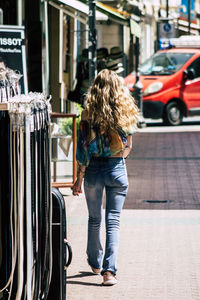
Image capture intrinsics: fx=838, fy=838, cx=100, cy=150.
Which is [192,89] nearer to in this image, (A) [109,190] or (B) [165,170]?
(B) [165,170]

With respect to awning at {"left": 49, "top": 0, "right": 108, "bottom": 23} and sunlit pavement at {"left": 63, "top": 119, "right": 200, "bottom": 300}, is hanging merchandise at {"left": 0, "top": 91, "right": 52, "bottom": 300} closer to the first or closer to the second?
sunlit pavement at {"left": 63, "top": 119, "right": 200, "bottom": 300}

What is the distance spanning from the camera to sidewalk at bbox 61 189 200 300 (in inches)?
244

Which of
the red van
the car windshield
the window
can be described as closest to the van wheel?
the red van

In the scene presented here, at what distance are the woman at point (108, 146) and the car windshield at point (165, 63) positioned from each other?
16789 mm

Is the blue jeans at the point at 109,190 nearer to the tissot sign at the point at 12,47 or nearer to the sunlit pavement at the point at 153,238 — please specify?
the sunlit pavement at the point at 153,238

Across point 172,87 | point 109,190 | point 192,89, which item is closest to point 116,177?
point 109,190

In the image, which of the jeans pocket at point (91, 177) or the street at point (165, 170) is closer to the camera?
the jeans pocket at point (91, 177)

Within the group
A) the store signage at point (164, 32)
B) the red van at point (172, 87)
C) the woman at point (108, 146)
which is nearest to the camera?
the woman at point (108, 146)

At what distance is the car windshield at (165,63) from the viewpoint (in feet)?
76.0

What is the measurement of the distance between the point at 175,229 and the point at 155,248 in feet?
2.94

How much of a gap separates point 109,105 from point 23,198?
5.72ft

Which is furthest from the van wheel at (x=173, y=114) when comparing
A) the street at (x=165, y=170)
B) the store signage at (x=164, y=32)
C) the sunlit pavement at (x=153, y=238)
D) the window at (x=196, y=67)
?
the store signage at (x=164, y=32)

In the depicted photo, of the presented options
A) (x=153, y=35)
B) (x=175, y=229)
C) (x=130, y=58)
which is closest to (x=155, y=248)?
(x=175, y=229)

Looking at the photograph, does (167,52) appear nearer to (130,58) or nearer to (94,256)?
(130,58)
